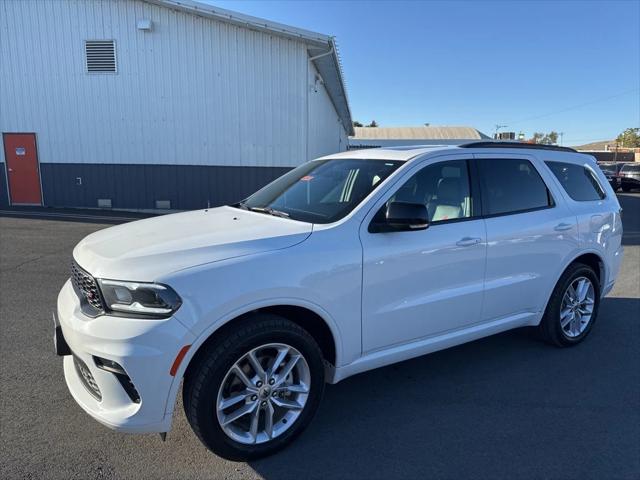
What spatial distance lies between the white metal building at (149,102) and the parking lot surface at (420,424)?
407 inches

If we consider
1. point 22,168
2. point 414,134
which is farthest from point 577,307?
point 414,134

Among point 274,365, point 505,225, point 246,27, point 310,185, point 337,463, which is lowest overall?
point 337,463

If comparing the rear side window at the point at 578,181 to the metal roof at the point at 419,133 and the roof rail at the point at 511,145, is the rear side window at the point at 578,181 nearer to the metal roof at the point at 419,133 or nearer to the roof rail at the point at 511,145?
the roof rail at the point at 511,145

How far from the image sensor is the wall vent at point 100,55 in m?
14.2

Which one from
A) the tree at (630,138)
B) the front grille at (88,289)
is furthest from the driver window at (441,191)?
the tree at (630,138)

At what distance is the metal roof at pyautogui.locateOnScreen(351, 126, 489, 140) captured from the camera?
51.7 metres

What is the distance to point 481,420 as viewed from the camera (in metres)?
3.22

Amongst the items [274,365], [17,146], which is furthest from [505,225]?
[17,146]

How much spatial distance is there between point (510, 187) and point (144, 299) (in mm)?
3062

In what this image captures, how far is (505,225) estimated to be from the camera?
12.4 feet

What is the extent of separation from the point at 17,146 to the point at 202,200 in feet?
20.6

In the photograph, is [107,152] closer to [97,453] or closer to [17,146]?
[17,146]

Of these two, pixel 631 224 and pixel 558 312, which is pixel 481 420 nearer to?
pixel 558 312

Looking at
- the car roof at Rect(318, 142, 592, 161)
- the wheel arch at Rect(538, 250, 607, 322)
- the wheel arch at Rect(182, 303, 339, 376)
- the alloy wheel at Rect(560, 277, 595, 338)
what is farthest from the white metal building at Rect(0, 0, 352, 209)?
the wheel arch at Rect(182, 303, 339, 376)
